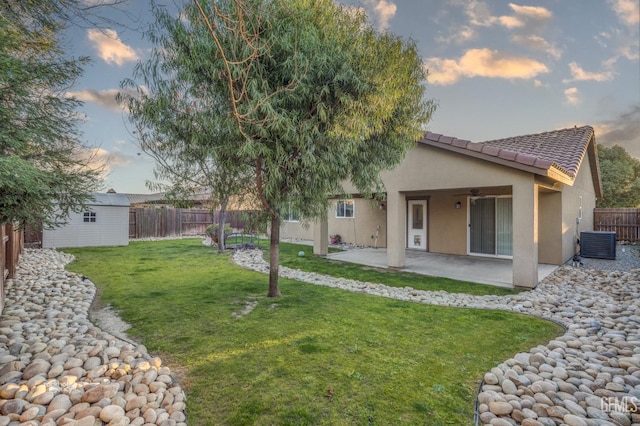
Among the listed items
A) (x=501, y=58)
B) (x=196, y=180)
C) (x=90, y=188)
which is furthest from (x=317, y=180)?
(x=501, y=58)

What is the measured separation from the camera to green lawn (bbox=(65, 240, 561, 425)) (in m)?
2.57

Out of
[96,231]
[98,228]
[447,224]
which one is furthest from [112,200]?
[447,224]

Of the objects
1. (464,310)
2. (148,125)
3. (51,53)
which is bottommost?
(464,310)

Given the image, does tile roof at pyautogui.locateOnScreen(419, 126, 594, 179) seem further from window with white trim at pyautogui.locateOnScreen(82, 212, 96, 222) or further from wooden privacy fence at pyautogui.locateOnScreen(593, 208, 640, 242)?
window with white trim at pyautogui.locateOnScreen(82, 212, 96, 222)

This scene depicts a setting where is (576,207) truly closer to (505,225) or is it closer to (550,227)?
(550,227)

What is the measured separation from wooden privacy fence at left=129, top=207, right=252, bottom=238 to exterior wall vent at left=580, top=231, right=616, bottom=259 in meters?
16.2

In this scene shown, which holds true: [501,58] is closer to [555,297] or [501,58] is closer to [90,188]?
[555,297]

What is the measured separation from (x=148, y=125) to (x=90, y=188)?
1.27m

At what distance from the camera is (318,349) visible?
146 inches

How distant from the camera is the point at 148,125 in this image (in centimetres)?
469

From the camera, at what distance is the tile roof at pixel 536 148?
6875 mm

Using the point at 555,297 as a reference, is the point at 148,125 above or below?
above

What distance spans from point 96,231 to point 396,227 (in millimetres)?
15194

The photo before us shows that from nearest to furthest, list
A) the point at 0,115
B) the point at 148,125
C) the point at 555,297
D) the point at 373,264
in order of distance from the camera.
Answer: the point at 0,115 → the point at 148,125 → the point at 555,297 → the point at 373,264
